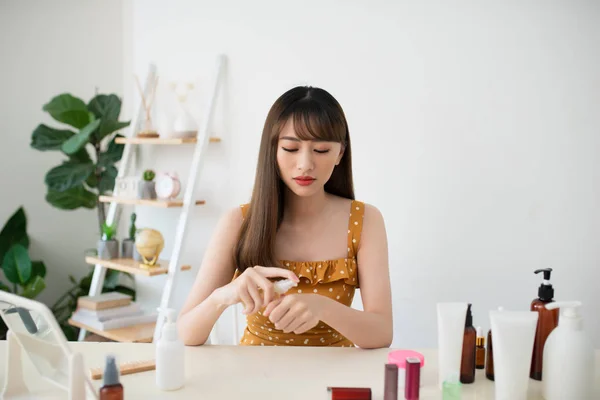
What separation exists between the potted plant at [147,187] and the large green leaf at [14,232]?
0.73 metres

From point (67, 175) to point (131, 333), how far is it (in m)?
0.87

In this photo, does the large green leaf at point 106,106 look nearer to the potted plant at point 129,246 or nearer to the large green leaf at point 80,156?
the large green leaf at point 80,156

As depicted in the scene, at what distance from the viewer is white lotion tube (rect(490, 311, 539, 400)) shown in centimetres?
108

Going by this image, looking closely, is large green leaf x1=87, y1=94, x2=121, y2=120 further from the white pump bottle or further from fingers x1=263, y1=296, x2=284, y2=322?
the white pump bottle

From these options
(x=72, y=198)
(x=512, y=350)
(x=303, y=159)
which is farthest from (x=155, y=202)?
(x=512, y=350)

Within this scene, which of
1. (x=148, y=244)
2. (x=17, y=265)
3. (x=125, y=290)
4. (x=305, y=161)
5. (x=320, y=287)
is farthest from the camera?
(x=125, y=290)

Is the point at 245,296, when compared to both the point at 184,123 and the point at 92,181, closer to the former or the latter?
the point at 184,123

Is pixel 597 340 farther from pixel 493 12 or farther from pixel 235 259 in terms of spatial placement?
pixel 235 259

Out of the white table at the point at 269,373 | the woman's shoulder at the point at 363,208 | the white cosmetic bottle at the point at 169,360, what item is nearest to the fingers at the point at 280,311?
the white table at the point at 269,373

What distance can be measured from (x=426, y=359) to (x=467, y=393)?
18 cm

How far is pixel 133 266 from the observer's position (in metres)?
2.95

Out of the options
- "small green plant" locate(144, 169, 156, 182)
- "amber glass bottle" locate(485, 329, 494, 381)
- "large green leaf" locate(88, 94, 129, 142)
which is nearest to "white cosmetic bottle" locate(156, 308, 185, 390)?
"amber glass bottle" locate(485, 329, 494, 381)

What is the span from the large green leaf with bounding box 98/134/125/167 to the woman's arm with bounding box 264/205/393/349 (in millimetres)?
1918

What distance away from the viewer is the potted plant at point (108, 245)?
3109 mm
